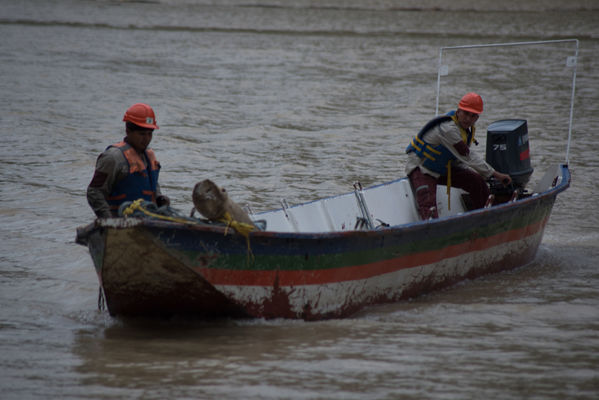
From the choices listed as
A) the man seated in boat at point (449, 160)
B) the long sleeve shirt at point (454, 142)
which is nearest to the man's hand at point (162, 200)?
the man seated in boat at point (449, 160)

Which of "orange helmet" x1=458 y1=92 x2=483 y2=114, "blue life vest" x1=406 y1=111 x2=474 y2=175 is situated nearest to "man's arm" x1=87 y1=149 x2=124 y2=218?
"blue life vest" x1=406 y1=111 x2=474 y2=175

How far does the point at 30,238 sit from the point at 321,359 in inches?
174

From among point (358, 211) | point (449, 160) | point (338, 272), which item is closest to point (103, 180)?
point (338, 272)

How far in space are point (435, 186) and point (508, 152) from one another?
100 cm

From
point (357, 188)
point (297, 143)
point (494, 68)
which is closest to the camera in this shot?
point (357, 188)

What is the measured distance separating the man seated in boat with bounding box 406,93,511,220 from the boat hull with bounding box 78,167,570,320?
0.77 metres

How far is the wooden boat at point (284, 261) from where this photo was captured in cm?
532

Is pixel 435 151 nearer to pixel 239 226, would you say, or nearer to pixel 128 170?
pixel 239 226

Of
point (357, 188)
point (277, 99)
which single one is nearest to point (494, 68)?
point (277, 99)

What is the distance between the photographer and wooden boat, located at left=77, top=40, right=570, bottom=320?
5.32m

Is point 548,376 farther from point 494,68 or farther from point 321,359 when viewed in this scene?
point 494,68

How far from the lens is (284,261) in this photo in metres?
5.69

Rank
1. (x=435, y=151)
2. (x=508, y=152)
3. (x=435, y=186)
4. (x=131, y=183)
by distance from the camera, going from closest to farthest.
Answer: (x=131, y=183)
(x=435, y=151)
(x=435, y=186)
(x=508, y=152)

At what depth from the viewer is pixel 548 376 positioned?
15.9ft
